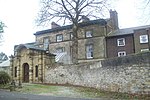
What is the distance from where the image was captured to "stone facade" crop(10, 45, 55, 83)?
3028 cm

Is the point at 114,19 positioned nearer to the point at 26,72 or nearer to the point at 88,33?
the point at 88,33

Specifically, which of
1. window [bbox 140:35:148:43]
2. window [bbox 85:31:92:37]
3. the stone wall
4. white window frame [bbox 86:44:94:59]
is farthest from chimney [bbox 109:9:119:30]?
the stone wall

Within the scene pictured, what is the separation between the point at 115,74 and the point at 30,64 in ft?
50.5

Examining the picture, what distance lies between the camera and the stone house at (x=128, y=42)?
39781mm

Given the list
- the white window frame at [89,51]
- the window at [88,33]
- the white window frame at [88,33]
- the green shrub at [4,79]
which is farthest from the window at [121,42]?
the green shrub at [4,79]

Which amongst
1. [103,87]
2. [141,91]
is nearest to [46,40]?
[103,87]

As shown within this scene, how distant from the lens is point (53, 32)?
165 feet

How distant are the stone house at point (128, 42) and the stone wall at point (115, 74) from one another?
1790cm

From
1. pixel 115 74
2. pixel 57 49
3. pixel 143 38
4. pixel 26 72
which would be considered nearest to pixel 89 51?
pixel 57 49

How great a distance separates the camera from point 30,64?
32.1 meters

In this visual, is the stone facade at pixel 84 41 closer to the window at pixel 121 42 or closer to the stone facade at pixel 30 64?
the window at pixel 121 42

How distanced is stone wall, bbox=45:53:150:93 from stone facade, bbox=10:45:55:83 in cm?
453

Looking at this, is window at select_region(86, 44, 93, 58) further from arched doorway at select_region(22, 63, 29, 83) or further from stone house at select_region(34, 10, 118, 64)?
arched doorway at select_region(22, 63, 29, 83)

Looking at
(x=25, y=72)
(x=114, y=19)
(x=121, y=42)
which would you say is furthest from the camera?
(x=114, y=19)
